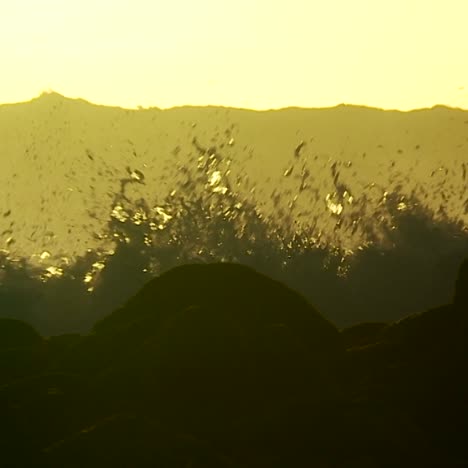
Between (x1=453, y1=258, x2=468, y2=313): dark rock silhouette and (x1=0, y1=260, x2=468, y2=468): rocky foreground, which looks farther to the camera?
(x1=453, y1=258, x2=468, y2=313): dark rock silhouette

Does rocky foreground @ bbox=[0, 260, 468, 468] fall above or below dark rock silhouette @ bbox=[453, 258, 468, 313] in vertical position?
below

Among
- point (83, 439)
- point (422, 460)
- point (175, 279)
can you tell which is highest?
point (175, 279)

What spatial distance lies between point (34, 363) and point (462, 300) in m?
21.2

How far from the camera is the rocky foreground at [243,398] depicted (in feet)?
92.0

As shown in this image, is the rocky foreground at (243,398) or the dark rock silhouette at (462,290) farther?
the dark rock silhouette at (462,290)

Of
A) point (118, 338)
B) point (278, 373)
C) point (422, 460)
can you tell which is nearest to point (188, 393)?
point (278, 373)

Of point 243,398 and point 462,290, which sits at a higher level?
point 462,290

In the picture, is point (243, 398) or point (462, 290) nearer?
point (243, 398)

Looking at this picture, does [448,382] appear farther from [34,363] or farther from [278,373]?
[34,363]

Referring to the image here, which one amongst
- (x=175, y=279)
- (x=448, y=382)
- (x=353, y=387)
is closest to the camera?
(x=448, y=382)

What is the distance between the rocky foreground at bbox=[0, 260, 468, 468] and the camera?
28.0 m

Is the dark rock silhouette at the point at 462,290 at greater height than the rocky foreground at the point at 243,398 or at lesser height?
greater

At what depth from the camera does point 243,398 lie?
120 feet

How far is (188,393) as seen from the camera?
1480 inches
